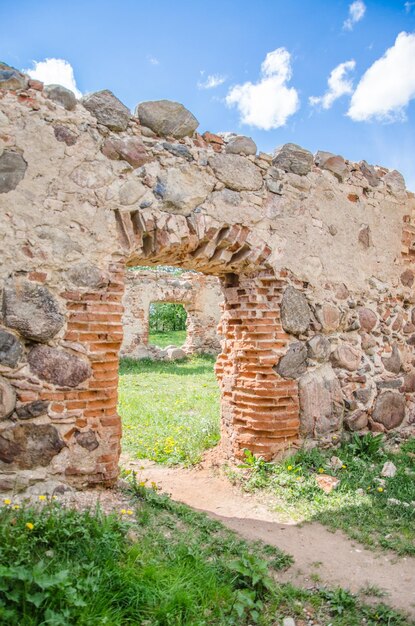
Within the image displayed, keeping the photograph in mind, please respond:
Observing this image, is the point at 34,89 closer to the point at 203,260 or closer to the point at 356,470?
the point at 203,260

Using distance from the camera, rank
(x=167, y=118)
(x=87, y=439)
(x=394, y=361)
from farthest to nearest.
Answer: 1. (x=394, y=361)
2. (x=167, y=118)
3. (x=87, y=439)

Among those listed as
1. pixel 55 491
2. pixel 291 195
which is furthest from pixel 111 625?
pixel 291 195

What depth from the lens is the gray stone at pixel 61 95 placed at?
313 centimetres

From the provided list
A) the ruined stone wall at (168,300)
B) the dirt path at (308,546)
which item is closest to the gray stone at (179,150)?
the dirt path at (308,546)

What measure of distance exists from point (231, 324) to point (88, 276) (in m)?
1.69

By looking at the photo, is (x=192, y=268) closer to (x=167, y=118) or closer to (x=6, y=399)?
(x=167, y=118)

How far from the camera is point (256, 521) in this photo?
333 centimetres

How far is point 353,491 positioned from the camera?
3.67 meters

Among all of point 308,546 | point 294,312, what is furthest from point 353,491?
point 294,312

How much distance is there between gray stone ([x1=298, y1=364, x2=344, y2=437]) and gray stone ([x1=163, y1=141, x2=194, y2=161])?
229 cm

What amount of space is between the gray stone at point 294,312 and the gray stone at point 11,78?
2731mm

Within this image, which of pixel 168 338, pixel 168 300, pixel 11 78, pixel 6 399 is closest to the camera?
pixel 6 399

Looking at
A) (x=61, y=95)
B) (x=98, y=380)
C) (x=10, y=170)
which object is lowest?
(x=98, y=380)

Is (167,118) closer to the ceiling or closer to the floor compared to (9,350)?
closer to the ceiling
